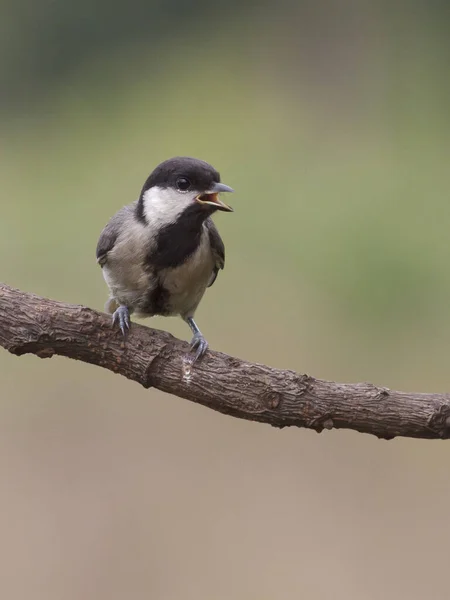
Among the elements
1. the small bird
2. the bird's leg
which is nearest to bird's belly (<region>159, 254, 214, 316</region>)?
the small bird

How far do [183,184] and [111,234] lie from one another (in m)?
0.30

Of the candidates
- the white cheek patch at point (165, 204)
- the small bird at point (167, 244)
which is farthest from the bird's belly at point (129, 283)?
the white cheek patch at point (165, 204)

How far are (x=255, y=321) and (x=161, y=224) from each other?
7.12 ft

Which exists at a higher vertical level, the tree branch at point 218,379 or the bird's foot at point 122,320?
the bird's foot at point 122,320

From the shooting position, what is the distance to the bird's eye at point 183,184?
2.09 meters

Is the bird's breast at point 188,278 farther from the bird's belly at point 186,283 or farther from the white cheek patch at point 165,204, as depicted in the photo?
the white cheek patch at point 165,204

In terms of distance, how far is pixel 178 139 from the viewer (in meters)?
4.90

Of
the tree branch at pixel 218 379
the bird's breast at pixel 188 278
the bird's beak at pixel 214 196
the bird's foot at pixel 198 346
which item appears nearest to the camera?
the tree branch at pixel 218 379

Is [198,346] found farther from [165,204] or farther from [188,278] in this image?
[165,204]

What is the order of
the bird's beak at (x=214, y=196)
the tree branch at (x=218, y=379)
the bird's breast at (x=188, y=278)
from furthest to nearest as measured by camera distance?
the bird's breast at (x=188, y=278) < the bird's beak at (x=214, y=196) < the tree branch at (x=218, y=379)

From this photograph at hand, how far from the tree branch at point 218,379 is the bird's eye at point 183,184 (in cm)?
38

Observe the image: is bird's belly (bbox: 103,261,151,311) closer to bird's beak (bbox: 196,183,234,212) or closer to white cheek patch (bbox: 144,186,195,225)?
white cheek patch (bbox: 144,186,195,225)

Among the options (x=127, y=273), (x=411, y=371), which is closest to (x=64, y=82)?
(x=411, y=371)

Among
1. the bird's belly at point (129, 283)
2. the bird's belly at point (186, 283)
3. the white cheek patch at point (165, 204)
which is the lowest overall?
the bird's belly at point (129, 283)
